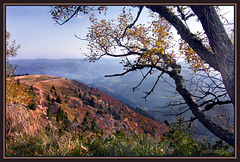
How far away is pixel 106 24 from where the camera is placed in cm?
657

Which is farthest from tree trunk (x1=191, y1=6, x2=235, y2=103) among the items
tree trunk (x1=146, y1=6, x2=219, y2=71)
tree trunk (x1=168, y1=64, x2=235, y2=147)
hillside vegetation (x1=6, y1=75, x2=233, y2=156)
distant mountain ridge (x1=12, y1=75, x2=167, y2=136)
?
distant mountain ridge (x1=12, y1=75, x2=167, y2=136)

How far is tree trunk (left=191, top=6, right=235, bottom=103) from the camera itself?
3348 mm

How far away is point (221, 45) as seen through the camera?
3.38 metres

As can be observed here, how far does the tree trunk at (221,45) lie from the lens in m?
3.35

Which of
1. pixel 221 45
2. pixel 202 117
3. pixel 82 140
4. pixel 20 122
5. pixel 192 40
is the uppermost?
pixel 192 40

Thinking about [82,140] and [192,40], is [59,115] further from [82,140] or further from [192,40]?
[192,40]

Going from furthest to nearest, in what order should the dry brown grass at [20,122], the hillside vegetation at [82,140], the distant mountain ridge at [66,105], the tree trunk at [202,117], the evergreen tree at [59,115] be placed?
the distant mountain ridge at [66,105]
the evergreen tree at [59,115]
the dry brown grass at [20,122]
the tree trunk at [202,117]
the hillside vegetation at [82,140]

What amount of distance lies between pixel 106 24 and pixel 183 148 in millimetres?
5350

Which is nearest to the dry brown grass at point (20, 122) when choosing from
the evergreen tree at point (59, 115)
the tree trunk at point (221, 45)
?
the evergreen tree at point (59, 115)

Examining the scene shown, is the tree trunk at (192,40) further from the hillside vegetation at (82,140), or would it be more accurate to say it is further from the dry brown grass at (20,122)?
the dry brown grass at (20,122)

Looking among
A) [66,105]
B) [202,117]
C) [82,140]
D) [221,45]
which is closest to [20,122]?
[82,140]

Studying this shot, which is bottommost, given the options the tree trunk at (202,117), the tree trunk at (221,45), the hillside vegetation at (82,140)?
the hillside vegetation at (82,140)

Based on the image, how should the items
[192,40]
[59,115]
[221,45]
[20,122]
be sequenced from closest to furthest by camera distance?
[221,45] < [192,40] < [20,122] < [59,115]

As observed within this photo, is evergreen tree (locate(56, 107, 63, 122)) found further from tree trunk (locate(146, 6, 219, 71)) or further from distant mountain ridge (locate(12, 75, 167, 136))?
tree trunk (locate(146, 6, 219, 71))
